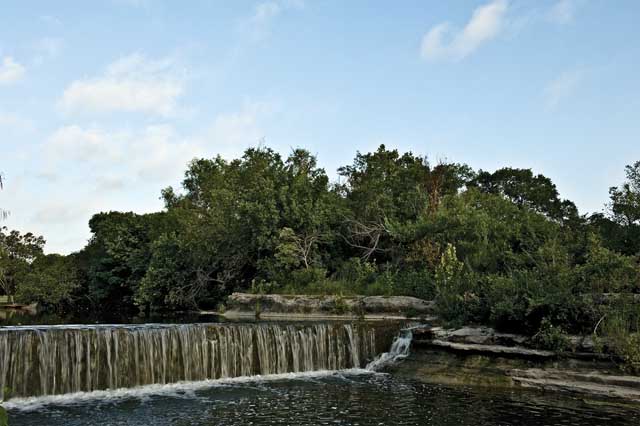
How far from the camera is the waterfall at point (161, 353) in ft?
37.9

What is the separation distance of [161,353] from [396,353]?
20.1 feet

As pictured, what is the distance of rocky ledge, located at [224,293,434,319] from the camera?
18953 mm

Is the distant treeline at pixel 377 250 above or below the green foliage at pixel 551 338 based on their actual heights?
above

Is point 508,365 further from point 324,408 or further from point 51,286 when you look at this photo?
point 51,286

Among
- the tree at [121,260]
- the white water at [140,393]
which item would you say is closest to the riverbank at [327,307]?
the white water at [140,393]

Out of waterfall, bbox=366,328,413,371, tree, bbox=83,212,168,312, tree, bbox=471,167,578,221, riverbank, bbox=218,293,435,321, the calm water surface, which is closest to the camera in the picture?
the calm water surface

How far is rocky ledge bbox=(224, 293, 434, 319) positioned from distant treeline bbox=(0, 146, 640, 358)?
0.97 m

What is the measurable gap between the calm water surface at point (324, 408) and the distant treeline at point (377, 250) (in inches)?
102

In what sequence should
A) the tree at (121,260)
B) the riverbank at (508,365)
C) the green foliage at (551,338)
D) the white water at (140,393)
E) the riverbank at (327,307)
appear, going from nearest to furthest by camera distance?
1. the white water at (140,393)
2. the riverbank at (508,365)
3. the green foliage at (551,338)
4. the riverbank at (327,307)
5. the tree at (121,260)

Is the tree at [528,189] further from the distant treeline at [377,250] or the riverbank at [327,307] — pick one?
the riverbank at [327,307]

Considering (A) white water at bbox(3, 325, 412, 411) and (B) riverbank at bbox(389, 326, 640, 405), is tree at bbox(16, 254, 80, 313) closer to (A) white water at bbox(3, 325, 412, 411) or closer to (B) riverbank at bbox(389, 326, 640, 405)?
(A) white water at bbox(3, 325, 412, 411)

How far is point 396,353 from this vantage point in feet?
49.1

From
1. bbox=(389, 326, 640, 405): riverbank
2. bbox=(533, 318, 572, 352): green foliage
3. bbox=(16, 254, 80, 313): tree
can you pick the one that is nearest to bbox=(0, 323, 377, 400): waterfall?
bbox=(389, 326, 640, 405): riverbank

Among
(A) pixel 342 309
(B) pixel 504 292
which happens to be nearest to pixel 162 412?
(B) pixel 504 292
